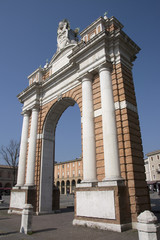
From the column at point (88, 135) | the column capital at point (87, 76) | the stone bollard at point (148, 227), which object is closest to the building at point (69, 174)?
the column at point (88, 135)

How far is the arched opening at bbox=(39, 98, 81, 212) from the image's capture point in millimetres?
14977

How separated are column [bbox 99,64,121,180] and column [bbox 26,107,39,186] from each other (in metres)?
7.95

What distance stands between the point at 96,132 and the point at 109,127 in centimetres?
131

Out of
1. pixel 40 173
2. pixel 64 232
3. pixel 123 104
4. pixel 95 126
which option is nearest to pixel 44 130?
pixel 40 173

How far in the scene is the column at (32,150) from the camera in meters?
15.2

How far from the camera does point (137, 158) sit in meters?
9.76

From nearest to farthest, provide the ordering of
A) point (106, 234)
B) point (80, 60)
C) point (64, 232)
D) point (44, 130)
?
point (106, 234), point (64, 232), point (80, 60), point (44, 130)

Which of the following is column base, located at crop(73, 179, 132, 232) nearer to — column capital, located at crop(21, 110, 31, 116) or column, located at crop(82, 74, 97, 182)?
column, located at crop(82, 74, 97, 182)

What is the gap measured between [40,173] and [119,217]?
8.79 metres

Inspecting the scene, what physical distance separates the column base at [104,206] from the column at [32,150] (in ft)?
A: 21.1

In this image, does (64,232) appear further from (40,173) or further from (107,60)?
(107,60)

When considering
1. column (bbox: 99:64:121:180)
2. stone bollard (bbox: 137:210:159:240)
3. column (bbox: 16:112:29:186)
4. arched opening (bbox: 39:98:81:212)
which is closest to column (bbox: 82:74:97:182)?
column (bbox: 99:64:121:180)

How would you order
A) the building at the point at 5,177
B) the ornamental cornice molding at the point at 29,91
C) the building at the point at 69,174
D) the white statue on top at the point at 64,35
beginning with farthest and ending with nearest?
the building at the point at 5,177
the building at the point at 69,174
the ornamental cornice molding at the point at 29,91
the white statue on top at the point at 64,35

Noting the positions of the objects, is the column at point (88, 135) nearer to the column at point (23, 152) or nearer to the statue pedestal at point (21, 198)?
the statue pedestal at point (21, 198)
